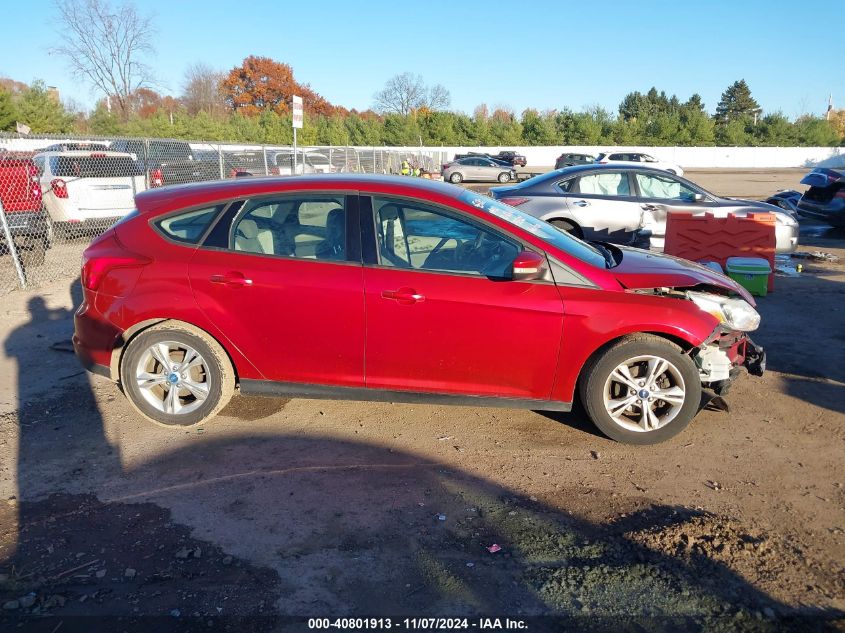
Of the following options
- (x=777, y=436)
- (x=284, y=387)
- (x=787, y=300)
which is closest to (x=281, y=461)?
(x=284, y=387)

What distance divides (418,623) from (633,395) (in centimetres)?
226

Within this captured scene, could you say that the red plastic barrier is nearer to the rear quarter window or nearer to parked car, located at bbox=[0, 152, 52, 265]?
the rear quarter window

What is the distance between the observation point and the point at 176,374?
454 cm

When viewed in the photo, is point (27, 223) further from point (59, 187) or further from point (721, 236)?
point (721, 236)

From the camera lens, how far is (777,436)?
450 cm

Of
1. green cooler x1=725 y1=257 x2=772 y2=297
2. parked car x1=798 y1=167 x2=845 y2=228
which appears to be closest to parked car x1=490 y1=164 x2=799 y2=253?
green cooler x1=725 y1=257 x2=772 y2=297

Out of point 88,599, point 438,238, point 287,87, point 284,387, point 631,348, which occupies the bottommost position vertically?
point 88,599

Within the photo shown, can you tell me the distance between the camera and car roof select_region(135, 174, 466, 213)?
449 cm

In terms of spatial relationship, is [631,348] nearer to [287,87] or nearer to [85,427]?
[85,427]

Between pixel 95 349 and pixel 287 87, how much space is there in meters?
75.8

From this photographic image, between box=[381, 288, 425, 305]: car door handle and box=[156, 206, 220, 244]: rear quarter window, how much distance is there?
1431 mm

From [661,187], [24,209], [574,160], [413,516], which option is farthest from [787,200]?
[574,160]

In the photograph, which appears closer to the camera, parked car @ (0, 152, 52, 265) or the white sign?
parked car @ (0, 152, 52, 265)

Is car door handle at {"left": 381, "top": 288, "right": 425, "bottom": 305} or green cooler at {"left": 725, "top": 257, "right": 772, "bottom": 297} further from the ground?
car door handle at {"left": 381, "top": 288, "right": 425, "bottom": 305}
